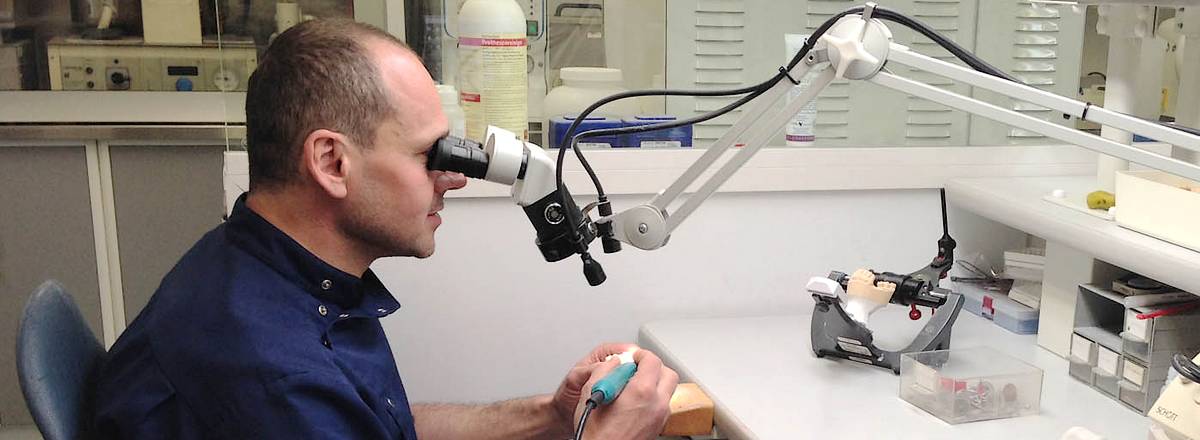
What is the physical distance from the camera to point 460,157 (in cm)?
106

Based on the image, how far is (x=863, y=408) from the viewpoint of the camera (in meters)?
1.38

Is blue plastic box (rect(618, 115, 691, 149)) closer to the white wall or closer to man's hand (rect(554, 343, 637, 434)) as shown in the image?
the white wall

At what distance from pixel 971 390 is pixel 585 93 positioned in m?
0.84

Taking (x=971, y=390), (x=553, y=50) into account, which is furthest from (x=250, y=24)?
(x=971, y=390)

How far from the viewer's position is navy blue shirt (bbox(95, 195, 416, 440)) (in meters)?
0.96

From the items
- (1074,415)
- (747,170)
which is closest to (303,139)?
(747,170)

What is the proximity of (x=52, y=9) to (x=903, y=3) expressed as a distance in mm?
2548

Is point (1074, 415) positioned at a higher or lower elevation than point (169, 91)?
lower

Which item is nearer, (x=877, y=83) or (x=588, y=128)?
(x=877, y=83)

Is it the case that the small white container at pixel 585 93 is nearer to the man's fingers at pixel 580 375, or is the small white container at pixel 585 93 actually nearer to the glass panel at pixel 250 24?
the glass panel at pixel 250 24

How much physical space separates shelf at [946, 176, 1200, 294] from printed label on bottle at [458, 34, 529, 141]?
2.67 ft

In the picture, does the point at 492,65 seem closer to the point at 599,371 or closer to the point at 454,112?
the point at 454,112

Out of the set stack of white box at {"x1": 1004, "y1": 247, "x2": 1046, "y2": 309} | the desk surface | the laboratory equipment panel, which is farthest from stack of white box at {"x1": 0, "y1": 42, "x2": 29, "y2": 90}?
stack of white box at {"x1": 1004, "y1": 247, "x2": 1046, "y2": 309}

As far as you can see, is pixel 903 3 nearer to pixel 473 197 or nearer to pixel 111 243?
pixel 473 197
